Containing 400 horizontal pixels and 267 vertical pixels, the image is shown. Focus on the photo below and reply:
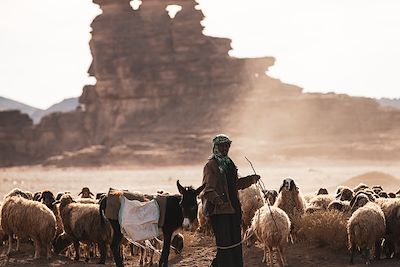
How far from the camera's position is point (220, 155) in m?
11.1

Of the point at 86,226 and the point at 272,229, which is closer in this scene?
the point at 272,229

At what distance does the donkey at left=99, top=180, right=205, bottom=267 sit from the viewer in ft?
39.6

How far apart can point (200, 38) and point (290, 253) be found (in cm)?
8569

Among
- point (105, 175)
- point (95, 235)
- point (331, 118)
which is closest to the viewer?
point (95, 235)

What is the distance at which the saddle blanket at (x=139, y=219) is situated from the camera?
12.7m

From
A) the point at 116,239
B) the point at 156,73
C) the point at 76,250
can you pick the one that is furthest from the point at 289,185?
the point at 156,73

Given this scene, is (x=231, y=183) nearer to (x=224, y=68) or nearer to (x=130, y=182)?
(x=130, y=182)

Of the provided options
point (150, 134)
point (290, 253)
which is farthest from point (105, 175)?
point (290, 253)

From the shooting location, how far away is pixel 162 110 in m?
95.8

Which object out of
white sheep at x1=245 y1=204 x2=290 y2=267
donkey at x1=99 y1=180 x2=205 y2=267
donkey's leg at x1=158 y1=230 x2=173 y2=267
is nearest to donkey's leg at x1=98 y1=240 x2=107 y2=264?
donkey at x1=99 y1=180 x2=205 y2=267

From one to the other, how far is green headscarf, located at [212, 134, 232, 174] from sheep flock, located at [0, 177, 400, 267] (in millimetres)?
2214

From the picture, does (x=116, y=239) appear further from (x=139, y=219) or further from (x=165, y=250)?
(x=165, y=250)

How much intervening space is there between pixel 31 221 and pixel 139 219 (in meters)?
2.73

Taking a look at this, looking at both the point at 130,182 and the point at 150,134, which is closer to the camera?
the point at 130,182
